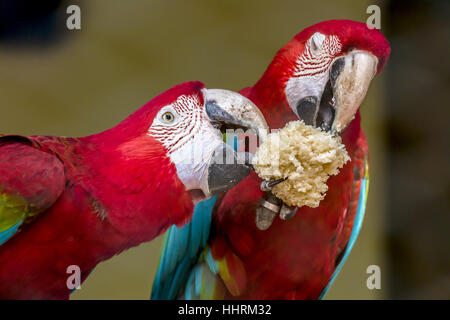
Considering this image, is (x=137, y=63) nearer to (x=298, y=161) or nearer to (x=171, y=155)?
(x=171, y=155)

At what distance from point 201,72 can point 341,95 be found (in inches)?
13.5

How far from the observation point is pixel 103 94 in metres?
1.03

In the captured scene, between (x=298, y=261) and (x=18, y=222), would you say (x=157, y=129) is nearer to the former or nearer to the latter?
(x=18, y=222)

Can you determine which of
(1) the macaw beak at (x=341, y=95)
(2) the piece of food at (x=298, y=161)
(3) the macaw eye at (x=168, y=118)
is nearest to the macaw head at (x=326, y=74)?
(1) the macaw beak at (x=341, y=95)

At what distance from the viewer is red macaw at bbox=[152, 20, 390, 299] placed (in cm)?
84

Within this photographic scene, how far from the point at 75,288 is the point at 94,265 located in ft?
0.20

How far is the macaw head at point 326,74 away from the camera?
2.72 ft

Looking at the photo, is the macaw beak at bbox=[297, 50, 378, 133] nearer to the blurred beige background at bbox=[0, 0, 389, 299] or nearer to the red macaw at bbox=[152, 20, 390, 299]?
the red macaw at bbox=[152, 20, 390, 299]

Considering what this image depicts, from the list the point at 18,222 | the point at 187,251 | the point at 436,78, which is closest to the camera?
the point at 18,222

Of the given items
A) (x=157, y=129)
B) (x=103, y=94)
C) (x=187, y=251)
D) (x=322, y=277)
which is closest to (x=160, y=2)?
(x=103, y=94)

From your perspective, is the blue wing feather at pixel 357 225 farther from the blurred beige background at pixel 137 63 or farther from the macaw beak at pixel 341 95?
the macaw beak at pixel 341 95

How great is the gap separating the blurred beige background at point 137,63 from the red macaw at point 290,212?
10 centimetres

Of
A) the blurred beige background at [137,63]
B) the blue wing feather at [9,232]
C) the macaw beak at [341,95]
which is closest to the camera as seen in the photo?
the blue wing feather at [9,232]

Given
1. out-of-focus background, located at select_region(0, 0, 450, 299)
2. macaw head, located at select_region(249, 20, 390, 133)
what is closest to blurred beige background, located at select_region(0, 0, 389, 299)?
out-of-focus background, located at select_region(0, 0, 450, 299)
